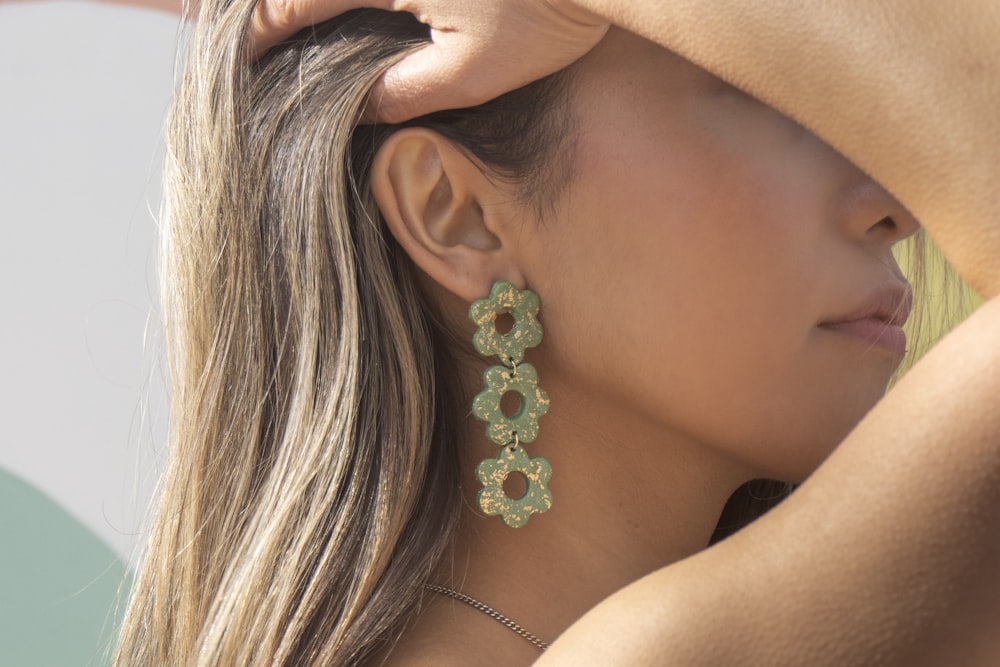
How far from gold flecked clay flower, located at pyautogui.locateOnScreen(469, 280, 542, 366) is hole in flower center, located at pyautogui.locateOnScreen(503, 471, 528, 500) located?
0.12 metres

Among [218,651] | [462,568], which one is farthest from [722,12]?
[218,651]

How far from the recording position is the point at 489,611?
1.11 meters

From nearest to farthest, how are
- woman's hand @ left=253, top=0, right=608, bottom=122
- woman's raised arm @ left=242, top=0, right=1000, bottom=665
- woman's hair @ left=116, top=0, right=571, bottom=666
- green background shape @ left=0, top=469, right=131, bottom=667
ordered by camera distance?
woman's raised arm @ left=242, top=0, right=1000, bottom=665, woman's hand @ left=253, top=0, right=608, bottom=122, woman's hair @ left=116, top=0, right=571, bottom=666, green background shape @ left=0, top=469, right=131, bottom=667

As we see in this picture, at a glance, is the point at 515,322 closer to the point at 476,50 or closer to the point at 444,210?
the point at 444,210

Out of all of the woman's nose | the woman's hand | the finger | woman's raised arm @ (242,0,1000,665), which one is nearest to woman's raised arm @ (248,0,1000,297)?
woman's raised arm @ (242,0,1000,665)

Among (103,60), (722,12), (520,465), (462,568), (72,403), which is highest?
(722,12)

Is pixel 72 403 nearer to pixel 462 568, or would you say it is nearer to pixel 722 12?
pixel 462 568

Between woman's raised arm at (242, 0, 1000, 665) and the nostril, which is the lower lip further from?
woman's raised arm at (242, 0, 1000, 665)

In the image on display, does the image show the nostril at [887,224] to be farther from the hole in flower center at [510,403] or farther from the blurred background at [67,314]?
the blurred background at [67,314]

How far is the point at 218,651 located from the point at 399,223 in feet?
1.43

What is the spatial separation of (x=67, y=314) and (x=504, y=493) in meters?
1.20

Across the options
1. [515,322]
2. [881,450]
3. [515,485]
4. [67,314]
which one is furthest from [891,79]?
[67,314]

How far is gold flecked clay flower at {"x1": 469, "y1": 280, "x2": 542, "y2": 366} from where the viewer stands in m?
1.08

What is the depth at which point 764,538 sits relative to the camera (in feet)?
2.39
